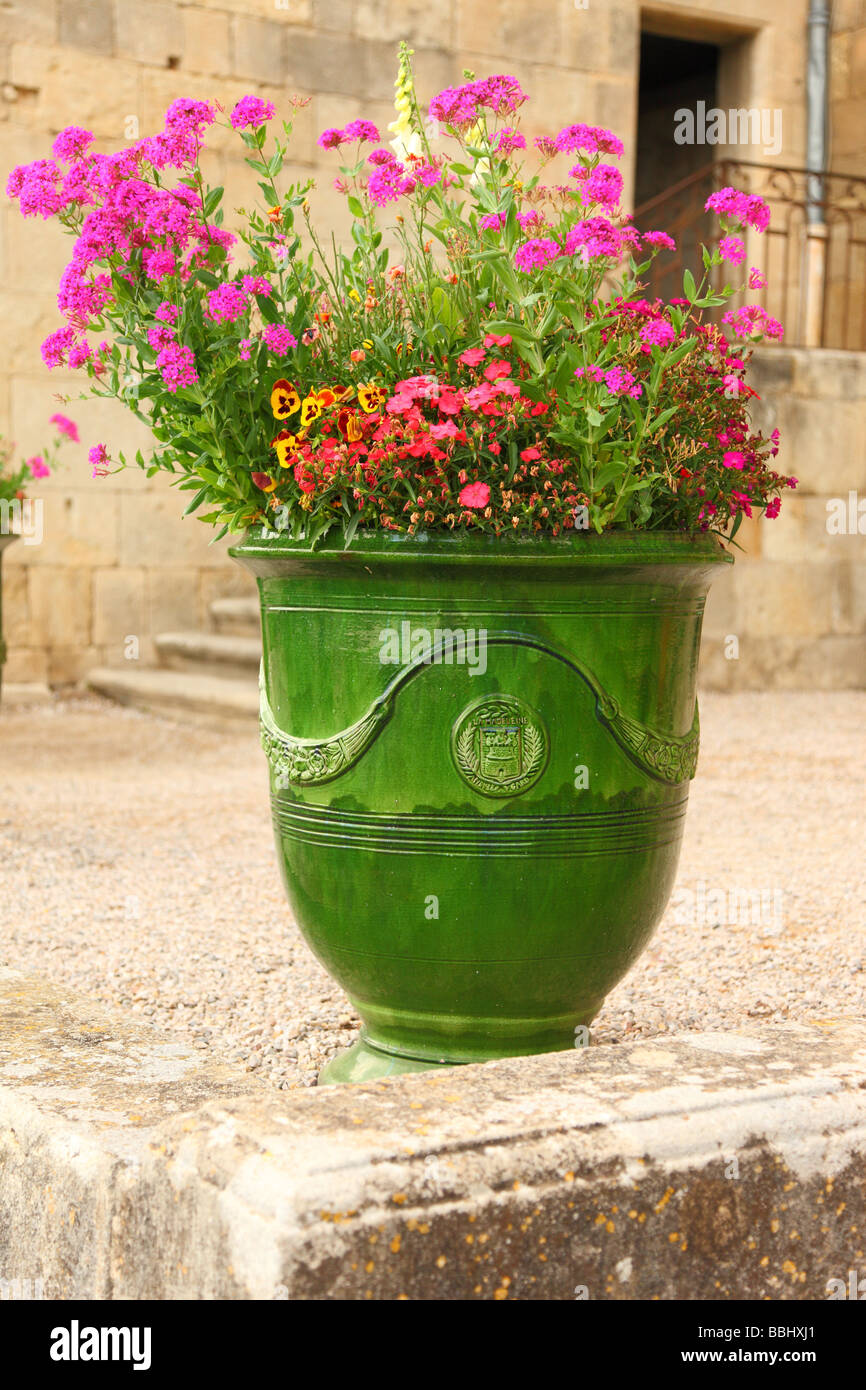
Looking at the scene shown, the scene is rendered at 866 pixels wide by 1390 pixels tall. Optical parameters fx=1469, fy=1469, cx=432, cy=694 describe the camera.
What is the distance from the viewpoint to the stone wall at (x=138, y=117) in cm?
738

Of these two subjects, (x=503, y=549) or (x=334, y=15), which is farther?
(x=334, y=15)

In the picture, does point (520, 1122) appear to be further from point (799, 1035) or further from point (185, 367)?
point (185, 367)

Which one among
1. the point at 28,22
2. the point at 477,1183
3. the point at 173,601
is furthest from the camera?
the point at 173,601

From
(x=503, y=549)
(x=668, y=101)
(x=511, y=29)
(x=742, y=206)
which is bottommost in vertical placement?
(x=503, y=549)

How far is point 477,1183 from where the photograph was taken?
4.72 ft

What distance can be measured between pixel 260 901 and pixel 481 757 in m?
1.78

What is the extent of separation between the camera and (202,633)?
26.1ft

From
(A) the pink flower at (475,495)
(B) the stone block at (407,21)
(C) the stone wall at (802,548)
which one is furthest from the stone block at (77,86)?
(A) the pink flower at (475,495)

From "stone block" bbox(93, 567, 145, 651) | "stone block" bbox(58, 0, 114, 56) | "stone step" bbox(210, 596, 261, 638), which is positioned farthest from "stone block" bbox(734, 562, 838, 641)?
Answer: "stone block" bbox(58, 0, 114, 56)

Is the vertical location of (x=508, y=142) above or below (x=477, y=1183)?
above

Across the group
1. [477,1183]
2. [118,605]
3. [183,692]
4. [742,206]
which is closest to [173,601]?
[118,605]

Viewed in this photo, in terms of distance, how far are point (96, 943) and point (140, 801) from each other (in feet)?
6.21

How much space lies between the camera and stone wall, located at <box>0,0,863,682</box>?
24.2ft

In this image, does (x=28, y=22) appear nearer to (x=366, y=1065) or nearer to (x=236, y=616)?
(x=236, y=616)
